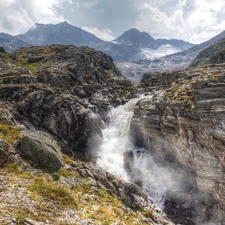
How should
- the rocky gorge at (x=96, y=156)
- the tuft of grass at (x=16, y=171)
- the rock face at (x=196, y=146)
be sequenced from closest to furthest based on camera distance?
the rocky gorge at (x=96, y=156) → the tuft of grass at (x=16, y=171) → the rock face at (x=196, y=146)

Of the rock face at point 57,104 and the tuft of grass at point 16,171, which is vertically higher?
the rock face at point 57,104

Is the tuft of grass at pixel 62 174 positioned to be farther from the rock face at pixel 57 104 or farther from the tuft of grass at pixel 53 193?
the rock face at pixel 57 104

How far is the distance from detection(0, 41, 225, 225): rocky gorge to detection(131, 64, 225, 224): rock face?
0.17 metres

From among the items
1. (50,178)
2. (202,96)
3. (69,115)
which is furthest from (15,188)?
(69,115)

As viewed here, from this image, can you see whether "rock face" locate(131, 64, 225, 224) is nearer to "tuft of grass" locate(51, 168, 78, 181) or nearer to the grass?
the grass

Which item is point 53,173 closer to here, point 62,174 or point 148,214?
point 62,174

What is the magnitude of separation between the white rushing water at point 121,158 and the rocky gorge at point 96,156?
1205mm

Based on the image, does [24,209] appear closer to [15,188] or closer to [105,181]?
[15,188]

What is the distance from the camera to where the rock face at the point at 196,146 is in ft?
122

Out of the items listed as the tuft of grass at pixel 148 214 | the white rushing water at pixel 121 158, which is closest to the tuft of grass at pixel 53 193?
the tuft of grass at pixel 148 214

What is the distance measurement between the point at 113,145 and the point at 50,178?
4081cm

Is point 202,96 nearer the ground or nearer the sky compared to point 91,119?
nearer the sky

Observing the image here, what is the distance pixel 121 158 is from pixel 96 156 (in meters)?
7.10

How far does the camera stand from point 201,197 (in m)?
40.1
